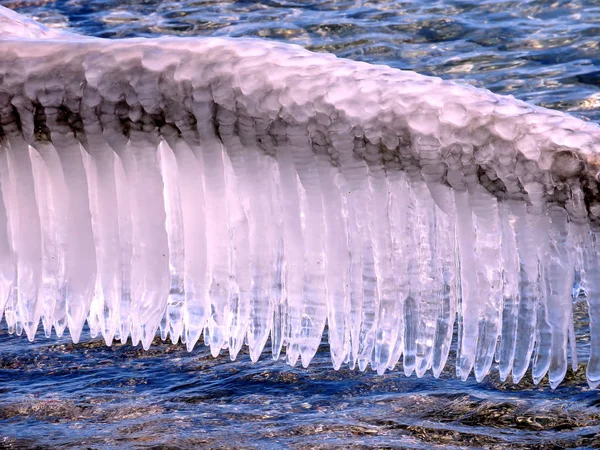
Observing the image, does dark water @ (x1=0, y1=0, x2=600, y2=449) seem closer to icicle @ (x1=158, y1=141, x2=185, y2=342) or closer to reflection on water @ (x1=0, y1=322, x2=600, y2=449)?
reflection on water @ (x1=0, y1=322, x2=600, y2=449)

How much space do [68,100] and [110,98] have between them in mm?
129

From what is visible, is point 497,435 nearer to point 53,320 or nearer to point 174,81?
point 53,320

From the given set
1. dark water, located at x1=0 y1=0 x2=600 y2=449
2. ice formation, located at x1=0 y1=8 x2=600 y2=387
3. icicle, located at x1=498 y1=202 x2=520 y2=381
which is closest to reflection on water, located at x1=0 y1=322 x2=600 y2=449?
dark water, located at x1=0 y1=0 x2=600 y2=449

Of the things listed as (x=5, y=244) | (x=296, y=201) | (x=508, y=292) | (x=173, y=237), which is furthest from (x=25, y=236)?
(x=508, y=292)

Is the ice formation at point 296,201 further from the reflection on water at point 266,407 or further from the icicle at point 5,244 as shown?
the reflection on water at point 266,407

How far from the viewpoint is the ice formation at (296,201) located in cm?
258

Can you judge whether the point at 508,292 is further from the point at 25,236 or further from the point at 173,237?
the point at 25,236

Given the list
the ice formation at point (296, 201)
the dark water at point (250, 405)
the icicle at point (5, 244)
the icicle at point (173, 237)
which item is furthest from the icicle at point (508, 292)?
the icicle at point (5, 244)

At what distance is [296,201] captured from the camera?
9.88 feet

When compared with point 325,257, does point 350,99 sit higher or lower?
higher

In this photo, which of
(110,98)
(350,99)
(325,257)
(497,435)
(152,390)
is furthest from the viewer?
(152,390)

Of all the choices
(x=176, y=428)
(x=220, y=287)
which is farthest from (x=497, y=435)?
(x=220, y=287)

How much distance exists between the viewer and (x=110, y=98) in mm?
2857

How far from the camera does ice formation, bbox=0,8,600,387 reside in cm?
258
